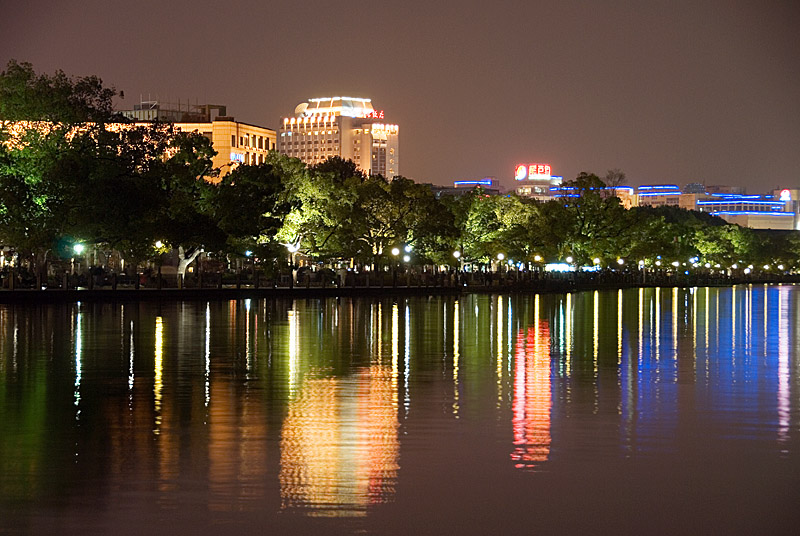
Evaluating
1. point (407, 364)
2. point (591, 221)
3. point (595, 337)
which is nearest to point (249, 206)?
point (595, 337)

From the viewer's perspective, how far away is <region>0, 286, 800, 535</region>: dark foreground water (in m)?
9.24

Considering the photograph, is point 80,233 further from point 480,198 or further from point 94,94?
point 480,198

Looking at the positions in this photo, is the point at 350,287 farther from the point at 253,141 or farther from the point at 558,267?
the point at 253,141

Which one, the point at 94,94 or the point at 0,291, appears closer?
the point at 0,291

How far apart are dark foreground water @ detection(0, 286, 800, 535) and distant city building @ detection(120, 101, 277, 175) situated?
478 feet

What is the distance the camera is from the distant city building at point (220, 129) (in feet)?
555

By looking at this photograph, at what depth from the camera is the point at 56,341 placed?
26.1 m

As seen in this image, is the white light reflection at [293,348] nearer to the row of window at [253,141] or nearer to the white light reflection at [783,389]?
the white light reflection at [783,389]

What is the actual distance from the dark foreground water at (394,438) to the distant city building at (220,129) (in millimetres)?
145699

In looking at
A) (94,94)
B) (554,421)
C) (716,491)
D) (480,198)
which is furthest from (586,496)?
(480,198)

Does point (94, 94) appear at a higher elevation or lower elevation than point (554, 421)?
higher

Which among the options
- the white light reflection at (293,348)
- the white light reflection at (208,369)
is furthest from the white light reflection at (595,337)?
the white light reflection at (208,369)

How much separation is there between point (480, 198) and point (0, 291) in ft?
187

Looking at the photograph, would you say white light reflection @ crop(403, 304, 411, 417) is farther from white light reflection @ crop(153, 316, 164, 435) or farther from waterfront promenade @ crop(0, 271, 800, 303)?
waterfront promenade @ crop(0, 271, 800, 303)
